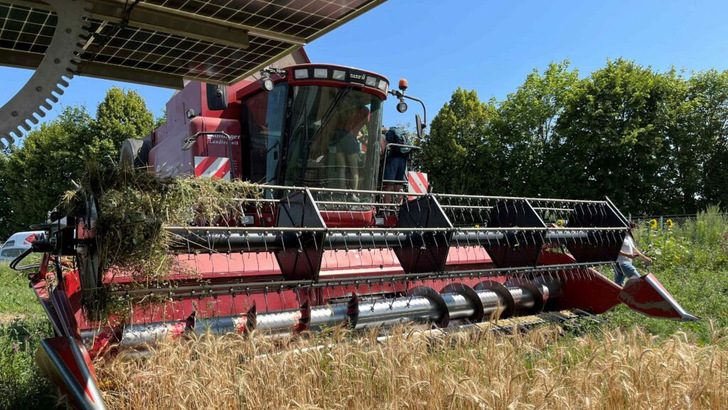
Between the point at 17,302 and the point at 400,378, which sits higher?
the point at 400,378

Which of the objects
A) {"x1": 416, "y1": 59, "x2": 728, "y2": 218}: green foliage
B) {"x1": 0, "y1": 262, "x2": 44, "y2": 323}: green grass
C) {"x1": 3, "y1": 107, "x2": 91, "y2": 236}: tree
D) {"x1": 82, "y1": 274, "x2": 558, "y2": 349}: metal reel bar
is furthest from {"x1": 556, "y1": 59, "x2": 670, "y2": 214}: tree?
{"x1": 3, "y1": 107, "x2": 91, "y2": 236}: tree

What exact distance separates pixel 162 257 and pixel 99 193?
0.40 metres

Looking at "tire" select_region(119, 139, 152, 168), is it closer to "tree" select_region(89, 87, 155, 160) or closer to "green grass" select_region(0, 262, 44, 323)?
"green grass" select_region(0, 262, 44, 323)

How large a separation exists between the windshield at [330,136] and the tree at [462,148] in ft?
64.3

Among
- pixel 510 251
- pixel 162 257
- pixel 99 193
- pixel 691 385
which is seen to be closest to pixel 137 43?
pixel 99 193

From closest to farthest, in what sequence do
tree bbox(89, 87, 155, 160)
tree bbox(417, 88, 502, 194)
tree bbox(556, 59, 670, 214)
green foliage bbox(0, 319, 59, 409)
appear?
green foliage bbox(0, 319, 59, 409) < tree bbox(556, 59, 670, 214) < tree bbox(417, 88, 502, 194) < tree bbox(89, 87, 155, 160)

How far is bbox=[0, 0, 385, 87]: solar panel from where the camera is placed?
271 centimetres

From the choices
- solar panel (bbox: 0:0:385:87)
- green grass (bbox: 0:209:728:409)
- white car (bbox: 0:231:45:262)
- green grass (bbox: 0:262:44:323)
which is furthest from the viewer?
white car (bbox: 0:231:45:262)

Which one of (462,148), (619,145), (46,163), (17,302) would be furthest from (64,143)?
(619,145)

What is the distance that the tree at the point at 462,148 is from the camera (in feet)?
80.8

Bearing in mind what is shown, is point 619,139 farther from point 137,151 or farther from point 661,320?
point 137,151

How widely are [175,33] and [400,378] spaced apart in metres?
2.08

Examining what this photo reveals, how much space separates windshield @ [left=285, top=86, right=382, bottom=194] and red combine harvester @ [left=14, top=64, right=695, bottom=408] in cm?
1

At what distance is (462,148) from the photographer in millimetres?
25141
